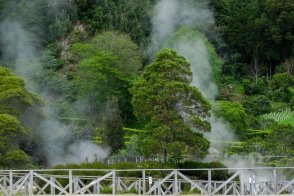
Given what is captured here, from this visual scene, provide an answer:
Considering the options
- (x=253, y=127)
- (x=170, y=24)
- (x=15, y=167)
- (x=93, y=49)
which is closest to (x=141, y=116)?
(x=15, y=167)

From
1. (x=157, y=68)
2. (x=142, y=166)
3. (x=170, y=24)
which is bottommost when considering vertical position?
(x=142, y=166)

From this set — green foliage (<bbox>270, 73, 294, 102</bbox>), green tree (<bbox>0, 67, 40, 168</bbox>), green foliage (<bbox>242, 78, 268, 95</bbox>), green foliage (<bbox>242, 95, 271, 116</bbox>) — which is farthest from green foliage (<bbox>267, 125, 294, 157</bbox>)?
green foliage (<bbox>242, 78, 268, 95</bbox>)

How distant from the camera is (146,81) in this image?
42.2 metres

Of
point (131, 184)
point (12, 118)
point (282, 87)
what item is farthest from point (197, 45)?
point (131, 184)

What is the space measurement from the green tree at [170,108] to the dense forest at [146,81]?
63mm

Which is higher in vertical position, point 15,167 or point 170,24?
point 170,24

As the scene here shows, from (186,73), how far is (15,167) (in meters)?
10.9

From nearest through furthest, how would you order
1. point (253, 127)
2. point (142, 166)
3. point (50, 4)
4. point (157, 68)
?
1. point (142, 166)
2. point (157, 68)
3. point (253, 127)
4. point (50, 4)

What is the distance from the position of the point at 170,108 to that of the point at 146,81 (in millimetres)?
2247

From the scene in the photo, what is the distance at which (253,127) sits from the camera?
6706 centimetres

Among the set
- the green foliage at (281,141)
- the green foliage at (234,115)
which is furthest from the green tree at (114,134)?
the green foliage at (234,115)

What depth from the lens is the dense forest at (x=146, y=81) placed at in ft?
137

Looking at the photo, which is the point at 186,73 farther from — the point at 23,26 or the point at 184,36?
the point at 23,26

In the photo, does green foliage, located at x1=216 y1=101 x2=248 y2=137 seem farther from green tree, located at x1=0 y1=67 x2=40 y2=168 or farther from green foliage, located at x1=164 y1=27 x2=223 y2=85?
green tree, located at x1=0 y1=67 x2=40 y2=168
